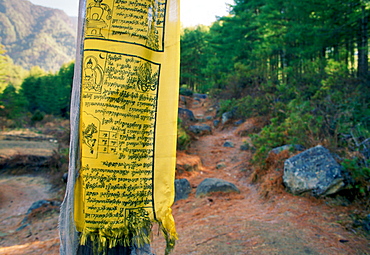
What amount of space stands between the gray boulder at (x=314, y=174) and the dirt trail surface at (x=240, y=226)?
20 cm

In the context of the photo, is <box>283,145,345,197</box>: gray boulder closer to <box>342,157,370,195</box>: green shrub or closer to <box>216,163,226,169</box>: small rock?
<box>342,157,370,195</box>: green shrub

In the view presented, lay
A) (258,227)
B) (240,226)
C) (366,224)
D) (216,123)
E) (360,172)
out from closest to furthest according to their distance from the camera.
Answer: (366,224) → (258,227) → (240,226) → (360,172) → (216,123)

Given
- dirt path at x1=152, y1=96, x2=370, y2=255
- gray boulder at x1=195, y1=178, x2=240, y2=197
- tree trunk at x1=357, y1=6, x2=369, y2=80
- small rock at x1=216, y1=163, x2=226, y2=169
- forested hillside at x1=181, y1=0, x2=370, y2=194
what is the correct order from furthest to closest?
tree trunk at x1=357, y1=6, x2=369, y2=80, small rock at x1=216, y1=163, x2=226, y2=169, forested hillside at x1=181, y1=0, x2=370, y2=194, gray boulder at x1=195, y1=178, x2=240, y2=197, dirt path at x1=152, y1=96, x2=370, y2=255

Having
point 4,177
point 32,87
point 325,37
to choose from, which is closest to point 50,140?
point 4,177

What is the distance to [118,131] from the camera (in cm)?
127

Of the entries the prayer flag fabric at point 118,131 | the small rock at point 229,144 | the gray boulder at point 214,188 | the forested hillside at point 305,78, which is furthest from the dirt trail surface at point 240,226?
the small rock at point 229,144

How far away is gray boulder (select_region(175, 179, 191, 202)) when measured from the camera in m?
6.04

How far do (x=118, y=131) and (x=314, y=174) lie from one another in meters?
4.38

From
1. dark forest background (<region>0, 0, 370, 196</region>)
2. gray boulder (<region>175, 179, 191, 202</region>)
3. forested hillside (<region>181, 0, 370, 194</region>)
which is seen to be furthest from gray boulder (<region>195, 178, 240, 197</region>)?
dark forest background (<region>0, 0, 370, 196</region>)

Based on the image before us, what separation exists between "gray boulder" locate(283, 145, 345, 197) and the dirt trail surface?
196 mm

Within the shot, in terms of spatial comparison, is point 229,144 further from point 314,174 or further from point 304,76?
point 314,174

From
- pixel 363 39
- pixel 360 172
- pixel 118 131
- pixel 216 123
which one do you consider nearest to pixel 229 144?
pixel 216 123

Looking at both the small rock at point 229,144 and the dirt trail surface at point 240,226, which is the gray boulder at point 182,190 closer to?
the dirt trail surface at point 240,226

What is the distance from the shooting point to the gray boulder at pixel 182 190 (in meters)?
6.04
